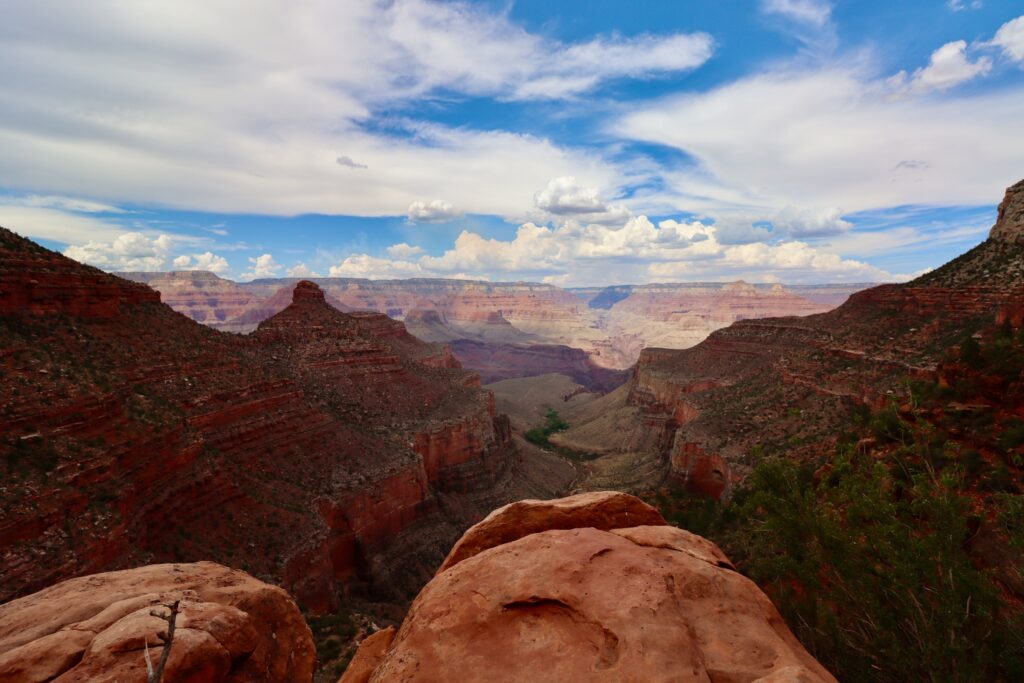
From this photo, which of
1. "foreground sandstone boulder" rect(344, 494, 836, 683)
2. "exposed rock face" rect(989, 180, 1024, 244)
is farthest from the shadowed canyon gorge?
"exposed rock face" rect(989, 180, 1024, 244)

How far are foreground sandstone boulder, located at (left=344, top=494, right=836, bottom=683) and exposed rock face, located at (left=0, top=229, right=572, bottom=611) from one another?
15.8 meters

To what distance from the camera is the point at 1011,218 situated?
122ft

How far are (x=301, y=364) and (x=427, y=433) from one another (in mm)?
14050

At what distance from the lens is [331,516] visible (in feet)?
102

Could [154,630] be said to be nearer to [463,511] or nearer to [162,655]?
[162,655]

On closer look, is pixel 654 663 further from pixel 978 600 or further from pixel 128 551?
pixel 128 551

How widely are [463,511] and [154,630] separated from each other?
127ft

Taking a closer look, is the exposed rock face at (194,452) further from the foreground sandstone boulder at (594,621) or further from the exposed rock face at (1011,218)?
the exposed rock face at (1011,218)

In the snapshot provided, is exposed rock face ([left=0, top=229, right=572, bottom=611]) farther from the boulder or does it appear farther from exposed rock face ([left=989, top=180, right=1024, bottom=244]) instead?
exposed rock face ([left=989, top=180, right=1024, bottom=244])

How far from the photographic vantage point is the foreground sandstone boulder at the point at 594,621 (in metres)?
6.62

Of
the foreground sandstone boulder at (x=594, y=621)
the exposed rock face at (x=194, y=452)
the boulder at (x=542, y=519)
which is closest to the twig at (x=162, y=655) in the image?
the foreground sandstone boulder at (x=594, y=621)

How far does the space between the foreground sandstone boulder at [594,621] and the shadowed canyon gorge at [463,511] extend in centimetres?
5

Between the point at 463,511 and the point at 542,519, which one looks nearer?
the point at 542,519

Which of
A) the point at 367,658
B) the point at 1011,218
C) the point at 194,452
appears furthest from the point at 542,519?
the point at 1011,218
